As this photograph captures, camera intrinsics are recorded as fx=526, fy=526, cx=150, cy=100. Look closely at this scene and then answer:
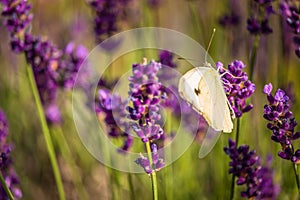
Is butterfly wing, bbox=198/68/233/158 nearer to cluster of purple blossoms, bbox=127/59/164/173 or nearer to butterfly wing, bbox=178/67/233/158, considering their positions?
butterfly wing, bbox=178/67/233/158

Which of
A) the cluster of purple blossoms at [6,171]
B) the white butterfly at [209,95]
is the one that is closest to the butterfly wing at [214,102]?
the white butterfly at [209,95]

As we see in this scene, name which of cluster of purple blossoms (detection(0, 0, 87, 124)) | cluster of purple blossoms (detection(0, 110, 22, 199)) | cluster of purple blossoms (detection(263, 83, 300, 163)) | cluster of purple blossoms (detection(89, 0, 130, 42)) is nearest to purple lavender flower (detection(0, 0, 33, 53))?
cluster of purple blossoms (detection(0, 0, 87, 124))

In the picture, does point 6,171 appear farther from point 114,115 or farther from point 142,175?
point 142,175

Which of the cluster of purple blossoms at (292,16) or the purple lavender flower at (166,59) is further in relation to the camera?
the purple lavender flower at (166,59)

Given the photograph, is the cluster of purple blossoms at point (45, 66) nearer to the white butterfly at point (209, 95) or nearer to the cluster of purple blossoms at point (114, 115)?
the cluster of purple blossoms at point (114, 115)

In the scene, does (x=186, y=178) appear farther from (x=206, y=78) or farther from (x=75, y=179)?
(x=206, y=78)

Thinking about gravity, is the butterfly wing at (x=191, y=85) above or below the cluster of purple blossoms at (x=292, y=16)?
below

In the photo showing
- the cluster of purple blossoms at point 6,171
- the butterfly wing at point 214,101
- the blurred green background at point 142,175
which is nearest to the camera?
the butterfly wing at point 214,101
